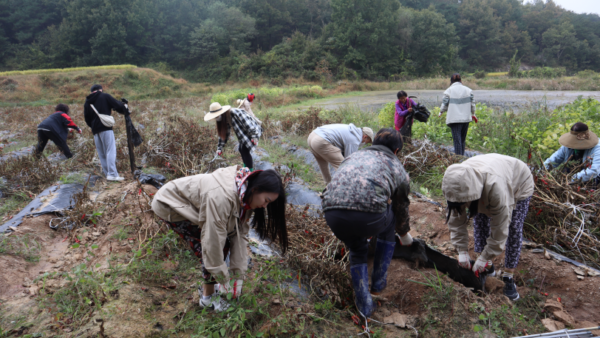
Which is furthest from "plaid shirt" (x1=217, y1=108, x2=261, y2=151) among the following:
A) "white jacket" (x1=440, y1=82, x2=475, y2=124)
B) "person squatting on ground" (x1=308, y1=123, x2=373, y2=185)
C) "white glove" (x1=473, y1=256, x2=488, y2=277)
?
"white jacket" (x1=440, y1=82, x2=475, y2=124)

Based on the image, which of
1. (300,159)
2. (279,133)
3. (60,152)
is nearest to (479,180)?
(300,159)

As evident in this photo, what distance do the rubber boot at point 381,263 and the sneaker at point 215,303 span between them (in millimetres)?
1125

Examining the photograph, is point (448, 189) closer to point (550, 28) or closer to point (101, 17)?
point (101, 17)

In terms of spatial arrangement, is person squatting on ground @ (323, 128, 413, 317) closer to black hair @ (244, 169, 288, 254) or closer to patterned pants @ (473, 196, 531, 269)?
black hair @ (244, 169, 288, 254)

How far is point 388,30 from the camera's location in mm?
37469

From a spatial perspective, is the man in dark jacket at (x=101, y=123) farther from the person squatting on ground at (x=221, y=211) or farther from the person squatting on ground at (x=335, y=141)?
the person squatting on ground at (x=221, y=211)

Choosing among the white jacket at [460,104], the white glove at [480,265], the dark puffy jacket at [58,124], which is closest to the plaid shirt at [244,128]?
the white glove at [480,265]

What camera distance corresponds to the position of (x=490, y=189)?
211 cm

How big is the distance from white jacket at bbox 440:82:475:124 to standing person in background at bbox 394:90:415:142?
1.98 ft

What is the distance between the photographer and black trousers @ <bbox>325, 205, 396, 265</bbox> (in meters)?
2.11

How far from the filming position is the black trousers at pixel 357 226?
6.93 ft

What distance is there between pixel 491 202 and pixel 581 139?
208cm

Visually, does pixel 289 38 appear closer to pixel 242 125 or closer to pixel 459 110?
pixel 459 110

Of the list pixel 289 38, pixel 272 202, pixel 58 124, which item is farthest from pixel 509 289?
pixel 289 38
